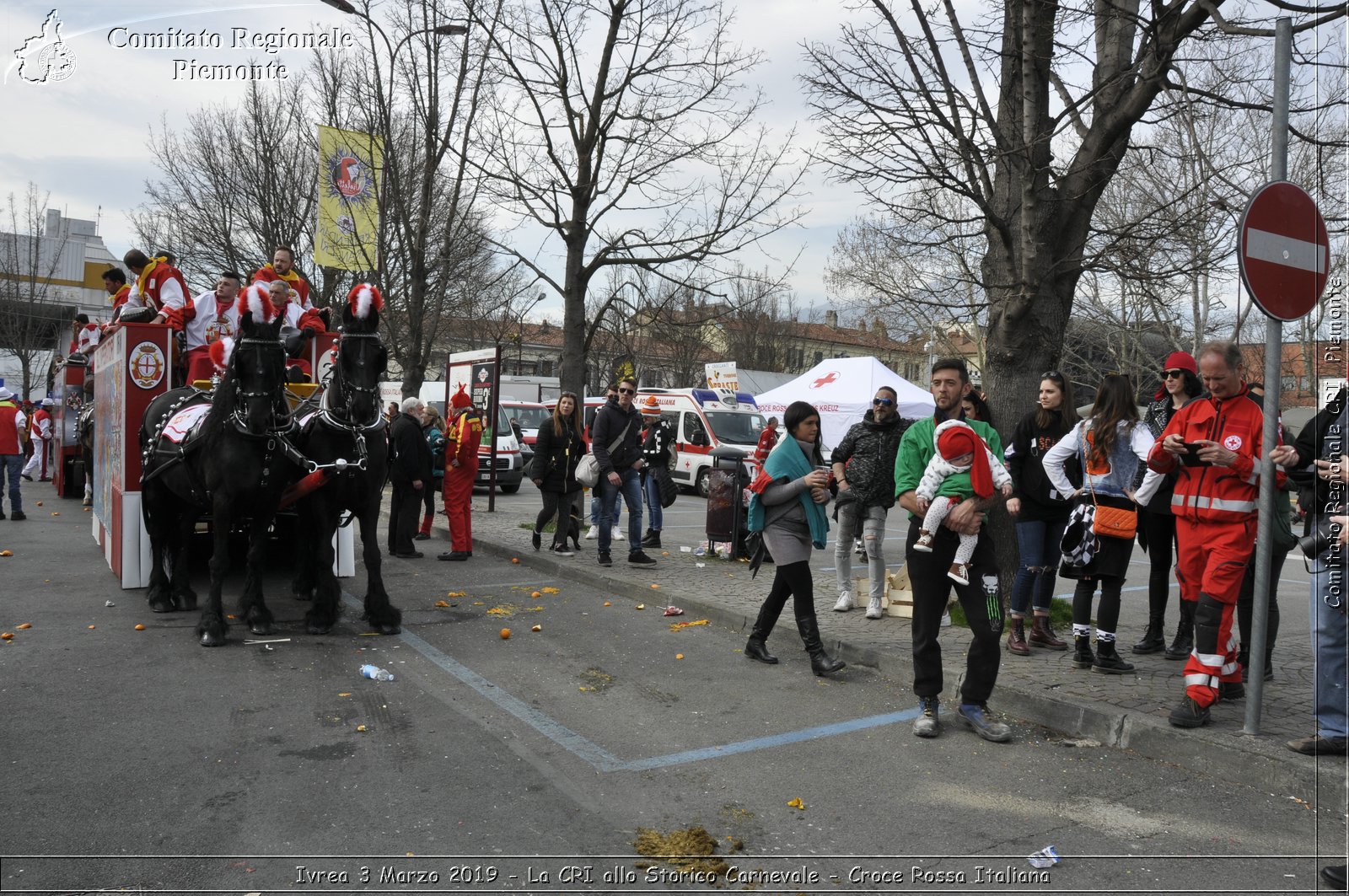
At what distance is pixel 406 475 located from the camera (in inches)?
466

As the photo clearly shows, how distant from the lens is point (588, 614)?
886cm

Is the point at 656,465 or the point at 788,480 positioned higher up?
the point at 788,480

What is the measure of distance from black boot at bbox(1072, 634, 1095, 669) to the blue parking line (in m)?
1.34

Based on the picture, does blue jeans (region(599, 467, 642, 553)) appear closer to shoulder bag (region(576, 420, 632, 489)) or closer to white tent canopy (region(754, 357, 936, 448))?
shoulder bag (region(576, 420, 632, 489))

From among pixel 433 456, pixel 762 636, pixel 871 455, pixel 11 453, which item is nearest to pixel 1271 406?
pixel 762 636

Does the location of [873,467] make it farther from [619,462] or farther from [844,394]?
[844,394]

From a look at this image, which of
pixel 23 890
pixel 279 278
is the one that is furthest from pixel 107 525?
pixel 23 890

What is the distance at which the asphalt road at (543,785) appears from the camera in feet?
12.2

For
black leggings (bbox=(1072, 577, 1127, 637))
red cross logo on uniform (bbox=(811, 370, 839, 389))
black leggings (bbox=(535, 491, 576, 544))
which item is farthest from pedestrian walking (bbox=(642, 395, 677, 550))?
red cross logo on uniform (bbox=(811, 370, 839, 389))

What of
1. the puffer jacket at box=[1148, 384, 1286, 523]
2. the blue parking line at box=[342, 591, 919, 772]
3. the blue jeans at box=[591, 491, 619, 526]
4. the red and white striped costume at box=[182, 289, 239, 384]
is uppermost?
the red and white striped costume at box=[182, 289, 239, 384]

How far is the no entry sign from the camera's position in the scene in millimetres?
4770

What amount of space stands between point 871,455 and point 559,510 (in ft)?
16.5

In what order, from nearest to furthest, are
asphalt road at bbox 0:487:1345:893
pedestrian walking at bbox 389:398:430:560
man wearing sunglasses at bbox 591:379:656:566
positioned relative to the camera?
asphalt road at bbox 0:487:1345:893 < man wearing sunglasses at bbox 591:379:656:566 < pedestrian walking at bbox 389:398:430:560

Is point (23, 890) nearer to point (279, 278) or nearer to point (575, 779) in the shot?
point (575, 779)
